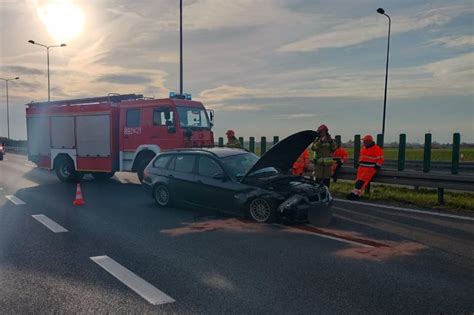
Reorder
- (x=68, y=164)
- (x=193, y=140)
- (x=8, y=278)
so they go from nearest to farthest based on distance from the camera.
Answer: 1. (x=8, y=278)
2. (x=193, y=140)
3. (x=68, y=164)

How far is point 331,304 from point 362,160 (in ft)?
23.0

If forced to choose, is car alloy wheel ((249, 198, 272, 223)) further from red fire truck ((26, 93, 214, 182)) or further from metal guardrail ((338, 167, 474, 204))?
red fire truck ((26, 93, 214, 182))

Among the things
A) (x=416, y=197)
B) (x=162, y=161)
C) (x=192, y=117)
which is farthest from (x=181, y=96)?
(x=416, y=197)

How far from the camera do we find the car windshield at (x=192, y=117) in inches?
523

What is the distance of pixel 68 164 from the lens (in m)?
15.4

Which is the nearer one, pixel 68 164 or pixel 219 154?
pixel 219 154

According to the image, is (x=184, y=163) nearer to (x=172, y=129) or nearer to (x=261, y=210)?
(x=261, y=210)

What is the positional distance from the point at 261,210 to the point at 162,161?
325 centimetres

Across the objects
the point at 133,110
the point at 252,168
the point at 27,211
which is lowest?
the point at 27,211

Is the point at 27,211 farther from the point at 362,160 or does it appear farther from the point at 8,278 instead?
the point at 362,160

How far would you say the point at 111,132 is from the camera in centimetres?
1434

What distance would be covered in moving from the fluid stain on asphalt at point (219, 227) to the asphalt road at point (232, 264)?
17 mm

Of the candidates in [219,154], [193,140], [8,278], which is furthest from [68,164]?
[8,278]

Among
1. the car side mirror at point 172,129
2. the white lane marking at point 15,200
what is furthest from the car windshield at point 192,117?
the white lane marking at point 15,200
